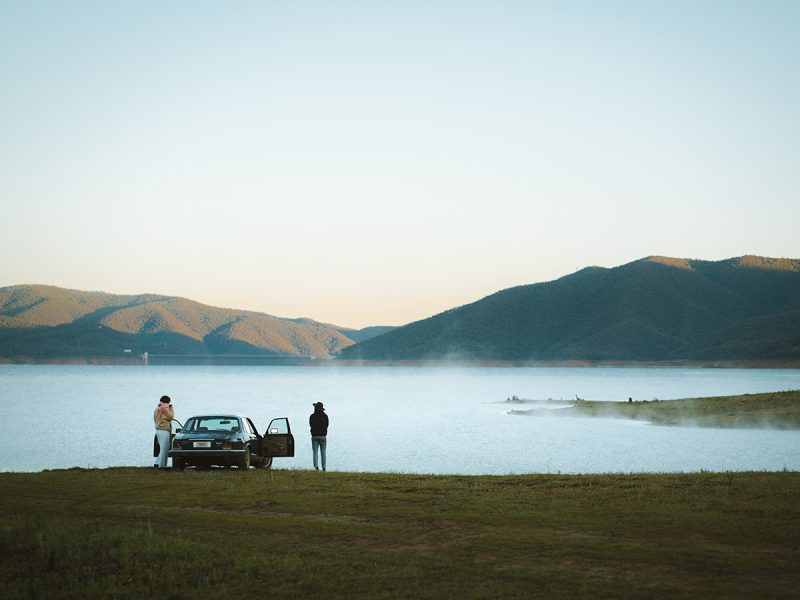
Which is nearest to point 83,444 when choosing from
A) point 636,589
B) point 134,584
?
point 134,584

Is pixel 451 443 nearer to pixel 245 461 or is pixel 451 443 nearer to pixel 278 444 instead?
pixel 278 444

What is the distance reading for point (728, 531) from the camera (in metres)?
14.9

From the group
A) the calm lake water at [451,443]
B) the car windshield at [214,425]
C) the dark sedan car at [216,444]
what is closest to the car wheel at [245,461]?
the dark sedan car at [216,444]

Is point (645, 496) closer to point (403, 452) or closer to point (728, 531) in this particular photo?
point (728, 531)

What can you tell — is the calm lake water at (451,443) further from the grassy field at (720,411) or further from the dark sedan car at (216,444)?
the dark sedan car at (216,444)

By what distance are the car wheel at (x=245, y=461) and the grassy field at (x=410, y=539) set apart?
3829 mm

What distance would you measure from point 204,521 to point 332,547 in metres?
3.56

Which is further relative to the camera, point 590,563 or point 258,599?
point 590,563

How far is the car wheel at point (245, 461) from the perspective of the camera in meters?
25.8

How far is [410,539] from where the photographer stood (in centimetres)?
1507

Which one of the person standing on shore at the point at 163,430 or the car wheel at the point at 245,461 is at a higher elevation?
the person standing on shore at the point at 163,430

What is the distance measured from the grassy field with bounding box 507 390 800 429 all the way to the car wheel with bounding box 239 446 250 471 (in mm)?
43616

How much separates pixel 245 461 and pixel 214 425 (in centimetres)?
178

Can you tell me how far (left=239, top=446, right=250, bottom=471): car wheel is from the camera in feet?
84.5
